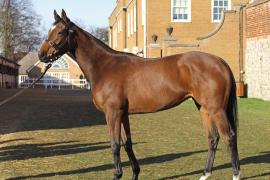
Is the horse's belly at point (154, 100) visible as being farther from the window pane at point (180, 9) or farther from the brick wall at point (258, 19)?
the window pane at point (180, 9)

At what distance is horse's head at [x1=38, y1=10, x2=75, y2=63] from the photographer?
27.0 ft

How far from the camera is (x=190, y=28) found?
39.3m

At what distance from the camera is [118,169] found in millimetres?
8195

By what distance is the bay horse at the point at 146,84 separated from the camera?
787 centimetres

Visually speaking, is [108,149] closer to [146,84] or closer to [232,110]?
[146,84]

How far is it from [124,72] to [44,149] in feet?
14.3

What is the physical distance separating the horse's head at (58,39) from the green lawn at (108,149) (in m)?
2.01

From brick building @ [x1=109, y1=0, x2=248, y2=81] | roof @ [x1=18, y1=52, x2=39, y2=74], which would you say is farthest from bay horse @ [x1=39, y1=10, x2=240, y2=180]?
roof @ [x1=18, y1=52, x2=39, y2=74]

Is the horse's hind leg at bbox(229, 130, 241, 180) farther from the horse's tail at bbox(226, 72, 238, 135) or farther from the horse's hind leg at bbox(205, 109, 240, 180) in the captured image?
the horse's tail at bbox(226, 72, 238, 135)

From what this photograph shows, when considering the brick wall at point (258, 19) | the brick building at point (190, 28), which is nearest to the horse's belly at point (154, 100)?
the brick wall at point (258, 19)

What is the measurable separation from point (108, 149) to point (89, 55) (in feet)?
12.4

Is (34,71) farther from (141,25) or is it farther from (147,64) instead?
(147,64)

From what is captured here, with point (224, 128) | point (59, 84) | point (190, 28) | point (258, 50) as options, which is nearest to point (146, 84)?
point (224, 128)

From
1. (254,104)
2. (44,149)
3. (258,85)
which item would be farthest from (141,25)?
(44,149)
